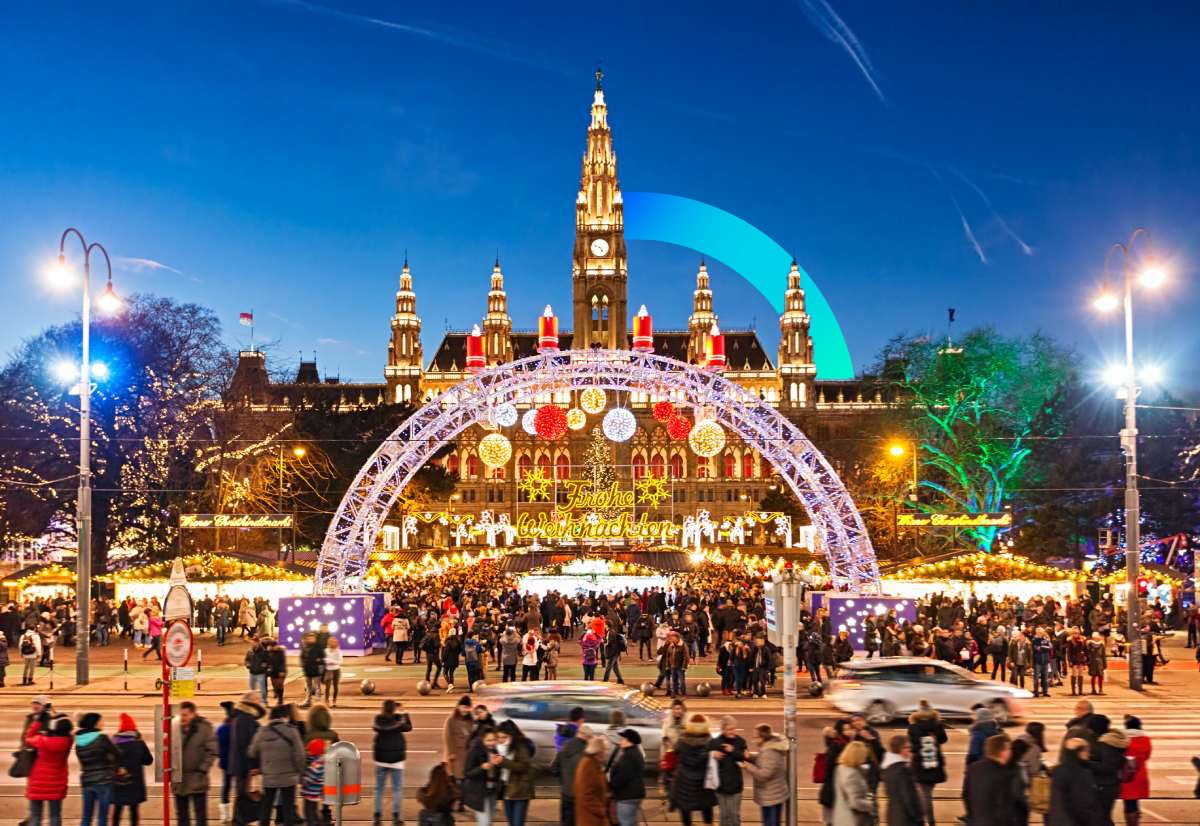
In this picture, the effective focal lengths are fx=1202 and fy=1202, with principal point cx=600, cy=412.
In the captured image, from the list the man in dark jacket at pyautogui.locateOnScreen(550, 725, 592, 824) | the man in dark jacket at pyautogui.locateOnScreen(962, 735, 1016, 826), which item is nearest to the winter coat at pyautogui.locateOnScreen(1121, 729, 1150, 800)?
the man in dark jacket at pyautogui.locateOnScreen(962, 735, 1016, 826)

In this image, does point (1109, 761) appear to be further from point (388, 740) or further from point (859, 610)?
point (859, 610)

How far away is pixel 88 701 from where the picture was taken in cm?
2328

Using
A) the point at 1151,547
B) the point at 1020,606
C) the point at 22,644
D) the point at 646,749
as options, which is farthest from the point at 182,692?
the point at 1151,547

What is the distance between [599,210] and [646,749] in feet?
404

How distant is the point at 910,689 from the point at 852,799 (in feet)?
31.3

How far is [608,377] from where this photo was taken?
112 feet

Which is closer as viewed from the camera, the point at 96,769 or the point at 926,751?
the point at 96,769

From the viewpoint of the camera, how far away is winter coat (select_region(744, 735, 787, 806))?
11.5m

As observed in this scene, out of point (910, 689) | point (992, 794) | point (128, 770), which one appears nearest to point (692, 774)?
point (992, 794)

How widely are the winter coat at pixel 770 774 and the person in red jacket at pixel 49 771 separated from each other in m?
6.42

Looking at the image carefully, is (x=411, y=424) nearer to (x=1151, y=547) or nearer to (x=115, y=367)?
(x=115, y=367)

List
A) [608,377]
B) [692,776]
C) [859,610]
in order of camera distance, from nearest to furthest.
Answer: [692,776] → [859,610] → [608,377]

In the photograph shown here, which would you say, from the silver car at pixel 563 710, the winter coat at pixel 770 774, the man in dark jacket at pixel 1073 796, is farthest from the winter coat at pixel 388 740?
the man in dark jacket at pixel 1073 796

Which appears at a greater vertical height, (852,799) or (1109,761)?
(1109,761)
